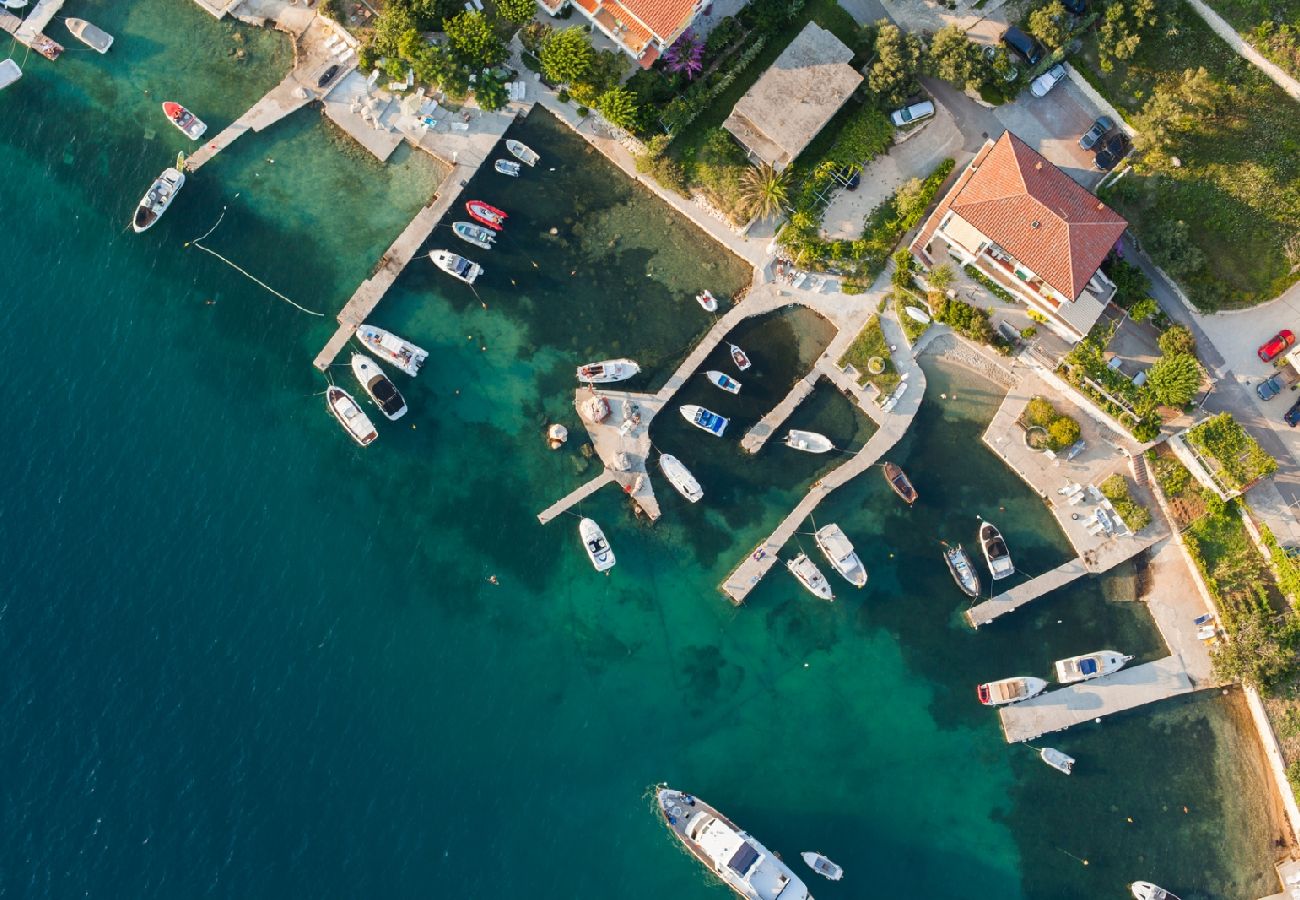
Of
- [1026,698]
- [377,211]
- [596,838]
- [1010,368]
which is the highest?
[1010,368]

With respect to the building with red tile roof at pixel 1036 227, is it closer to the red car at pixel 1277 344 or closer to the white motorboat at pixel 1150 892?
the red car at pixel 1277 344

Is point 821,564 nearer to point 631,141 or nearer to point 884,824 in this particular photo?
point 884,824

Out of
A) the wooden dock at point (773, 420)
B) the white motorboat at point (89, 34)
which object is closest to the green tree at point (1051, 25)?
the wooden dock at point (773, 420)

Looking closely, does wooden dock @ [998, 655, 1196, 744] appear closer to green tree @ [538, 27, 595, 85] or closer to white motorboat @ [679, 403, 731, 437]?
white motorboat @ [679, 403, 731, 437]

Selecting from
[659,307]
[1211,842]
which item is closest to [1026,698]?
[1211,842]

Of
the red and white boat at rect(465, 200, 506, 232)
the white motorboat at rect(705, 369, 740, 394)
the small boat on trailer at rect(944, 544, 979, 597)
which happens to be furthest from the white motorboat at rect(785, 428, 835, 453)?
the red and white boat at rect(465, 200, 506, 232)

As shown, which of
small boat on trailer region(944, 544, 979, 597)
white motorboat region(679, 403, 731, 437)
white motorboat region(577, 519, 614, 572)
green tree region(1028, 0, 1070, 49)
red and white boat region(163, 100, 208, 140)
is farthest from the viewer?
small boat on trailer region(944, 544, 979, 597)

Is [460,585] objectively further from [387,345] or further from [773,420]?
[773,420]
